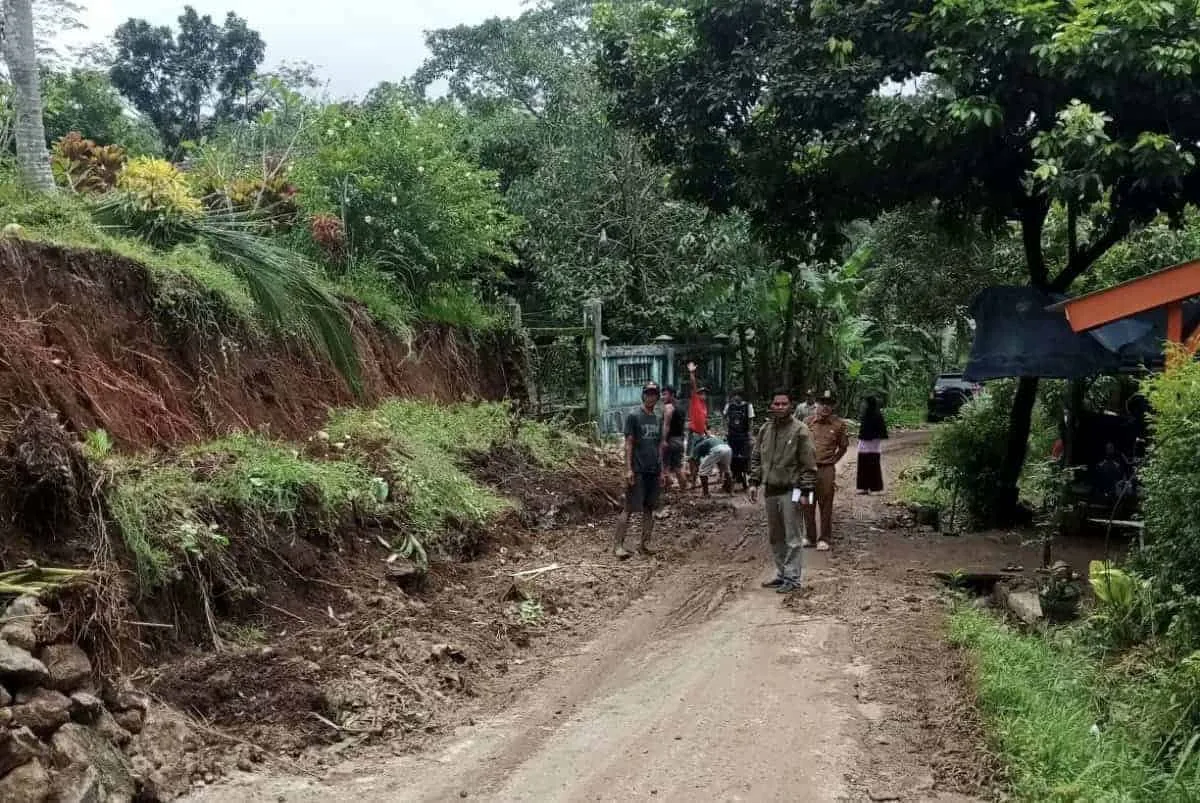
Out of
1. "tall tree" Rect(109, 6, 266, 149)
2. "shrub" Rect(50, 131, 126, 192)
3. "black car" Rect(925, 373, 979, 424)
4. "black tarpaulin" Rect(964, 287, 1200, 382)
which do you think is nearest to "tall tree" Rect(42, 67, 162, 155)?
"tall tree" Rect(109, 6, 266, 149)

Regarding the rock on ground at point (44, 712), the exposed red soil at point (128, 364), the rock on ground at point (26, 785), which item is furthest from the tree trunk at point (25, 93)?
the rock on ground at point (26, 785)

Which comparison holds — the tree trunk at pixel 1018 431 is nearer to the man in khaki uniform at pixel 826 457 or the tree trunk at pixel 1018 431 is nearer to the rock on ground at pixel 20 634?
the man in khaki uniform at pixel 826 457

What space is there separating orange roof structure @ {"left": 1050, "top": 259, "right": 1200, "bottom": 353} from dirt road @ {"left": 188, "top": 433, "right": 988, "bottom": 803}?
2.75 metres

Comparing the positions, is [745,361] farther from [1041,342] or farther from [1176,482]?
[1176,482]

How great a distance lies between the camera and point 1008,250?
18703 millimetres

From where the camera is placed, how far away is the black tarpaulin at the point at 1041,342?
917cm

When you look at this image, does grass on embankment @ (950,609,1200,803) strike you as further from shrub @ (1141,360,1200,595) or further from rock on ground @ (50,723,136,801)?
rock on ground @ (50,723,136,801)

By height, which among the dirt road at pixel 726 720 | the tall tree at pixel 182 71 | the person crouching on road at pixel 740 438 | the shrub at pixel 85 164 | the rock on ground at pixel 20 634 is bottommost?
the dirt road at pixel 726 720

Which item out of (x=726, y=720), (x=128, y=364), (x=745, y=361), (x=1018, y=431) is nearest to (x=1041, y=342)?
(x=1018, y=431)

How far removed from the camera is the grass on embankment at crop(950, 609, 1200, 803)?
14.8ft

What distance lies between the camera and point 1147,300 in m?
7.55

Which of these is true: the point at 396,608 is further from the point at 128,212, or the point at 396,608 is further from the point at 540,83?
the point at 540,83

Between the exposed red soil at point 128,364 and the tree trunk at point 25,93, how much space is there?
1.67 meters

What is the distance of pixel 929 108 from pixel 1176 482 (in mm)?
5491
